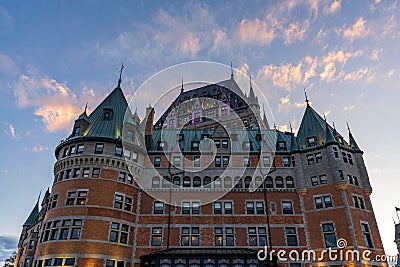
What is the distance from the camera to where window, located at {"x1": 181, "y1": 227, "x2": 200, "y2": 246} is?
35469mm

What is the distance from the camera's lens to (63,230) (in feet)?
107

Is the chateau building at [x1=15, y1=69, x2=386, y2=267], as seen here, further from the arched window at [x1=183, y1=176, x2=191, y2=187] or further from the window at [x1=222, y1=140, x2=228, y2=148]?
the arched window at [x1=183, y1=176, x2=191, y2=187]

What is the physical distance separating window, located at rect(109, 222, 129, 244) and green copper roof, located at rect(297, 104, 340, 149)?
25.4m

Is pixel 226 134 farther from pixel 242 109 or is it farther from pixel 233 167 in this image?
pixel 242 109

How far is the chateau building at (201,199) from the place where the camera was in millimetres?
32688


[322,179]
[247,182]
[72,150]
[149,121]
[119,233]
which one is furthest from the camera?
[149,121]

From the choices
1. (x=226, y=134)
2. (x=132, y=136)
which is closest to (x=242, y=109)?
(x=226, y=134)

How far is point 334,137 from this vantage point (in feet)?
134

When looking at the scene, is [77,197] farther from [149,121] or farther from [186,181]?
[149,121]

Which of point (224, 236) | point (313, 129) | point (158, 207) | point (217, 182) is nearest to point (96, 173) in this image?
point (158, 207)

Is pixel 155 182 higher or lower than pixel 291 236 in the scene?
higher

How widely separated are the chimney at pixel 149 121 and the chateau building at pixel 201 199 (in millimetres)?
2582

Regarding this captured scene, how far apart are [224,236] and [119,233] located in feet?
39.9

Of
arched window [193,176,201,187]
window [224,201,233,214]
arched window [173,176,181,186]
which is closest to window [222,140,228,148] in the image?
arched window [193,176,201,187]
